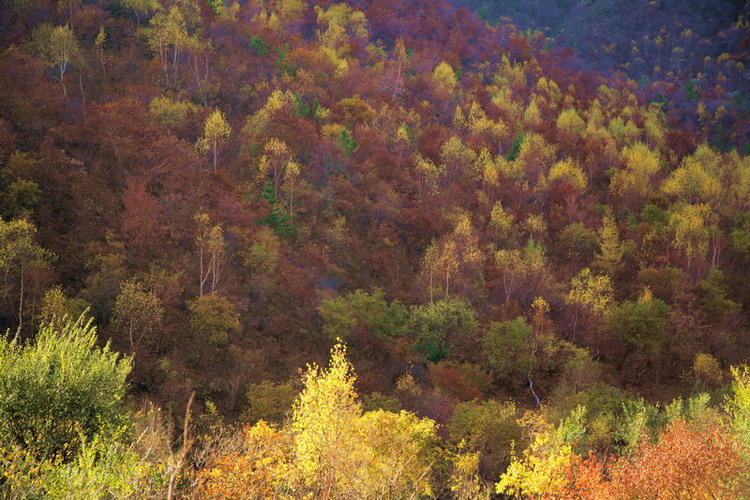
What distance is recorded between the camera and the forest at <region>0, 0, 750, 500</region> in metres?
20.7

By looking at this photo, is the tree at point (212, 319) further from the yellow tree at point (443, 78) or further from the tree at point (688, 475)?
the yellow tree at point (443, 78)

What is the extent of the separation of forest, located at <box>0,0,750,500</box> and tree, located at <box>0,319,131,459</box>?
0.35 ft

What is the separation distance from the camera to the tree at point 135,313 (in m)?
40.8

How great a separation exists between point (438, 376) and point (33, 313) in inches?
1301

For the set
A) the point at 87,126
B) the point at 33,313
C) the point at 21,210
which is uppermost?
the point at 87,126

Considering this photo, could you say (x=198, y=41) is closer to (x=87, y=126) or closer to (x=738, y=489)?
(x=87, y=126)

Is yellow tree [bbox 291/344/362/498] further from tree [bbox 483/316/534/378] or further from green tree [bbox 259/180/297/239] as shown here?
green tree [bbox 259/180/297/239]

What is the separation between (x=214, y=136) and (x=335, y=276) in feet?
74.3

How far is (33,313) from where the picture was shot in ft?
124

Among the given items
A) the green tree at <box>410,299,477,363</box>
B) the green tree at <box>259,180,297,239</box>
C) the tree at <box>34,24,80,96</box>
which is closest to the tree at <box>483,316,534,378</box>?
the green tree at <box>410,299,477,363</box>

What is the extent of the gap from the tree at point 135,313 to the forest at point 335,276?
229 millimetres

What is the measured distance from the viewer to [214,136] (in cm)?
6391

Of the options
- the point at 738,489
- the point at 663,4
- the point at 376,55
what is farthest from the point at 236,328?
the point at 663,4

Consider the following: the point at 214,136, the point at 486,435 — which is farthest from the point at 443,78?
the point at 486,435
